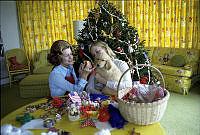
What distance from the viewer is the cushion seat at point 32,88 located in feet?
2.86

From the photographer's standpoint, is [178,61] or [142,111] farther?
[178,61]

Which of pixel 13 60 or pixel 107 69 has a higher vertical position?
pixel 13 60

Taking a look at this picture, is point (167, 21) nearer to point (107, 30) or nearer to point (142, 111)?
point (107, 30)

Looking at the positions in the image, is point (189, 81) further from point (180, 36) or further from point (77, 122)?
point (77, 122)

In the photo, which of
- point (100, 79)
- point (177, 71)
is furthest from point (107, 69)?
point (177, 71)

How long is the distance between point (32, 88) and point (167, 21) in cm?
367

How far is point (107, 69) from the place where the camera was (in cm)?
151

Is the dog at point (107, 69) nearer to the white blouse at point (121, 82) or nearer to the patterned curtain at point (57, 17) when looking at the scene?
the white blouse at point (121, 82)

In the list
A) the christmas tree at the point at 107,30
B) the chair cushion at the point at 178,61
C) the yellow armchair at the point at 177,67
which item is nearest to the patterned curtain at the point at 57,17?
the yellow armchair at the point at 177,67

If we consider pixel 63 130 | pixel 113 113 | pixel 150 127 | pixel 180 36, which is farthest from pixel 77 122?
pixel 180 36

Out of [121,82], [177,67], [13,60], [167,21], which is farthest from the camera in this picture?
[167,21]

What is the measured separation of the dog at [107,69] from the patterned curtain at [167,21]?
3.27 metres

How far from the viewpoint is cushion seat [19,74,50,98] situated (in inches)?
34.3

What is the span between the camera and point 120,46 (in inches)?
75.7
